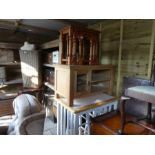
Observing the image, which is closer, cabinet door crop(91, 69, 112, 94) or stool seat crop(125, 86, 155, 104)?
stool seat crop(125, 86, 155, 104)

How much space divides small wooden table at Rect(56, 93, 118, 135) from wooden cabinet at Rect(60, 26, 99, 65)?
20.7 inches

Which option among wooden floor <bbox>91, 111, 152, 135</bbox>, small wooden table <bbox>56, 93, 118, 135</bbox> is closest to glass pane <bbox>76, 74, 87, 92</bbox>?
small wooden table <bbox>56, 93, 118, 135</bbox>

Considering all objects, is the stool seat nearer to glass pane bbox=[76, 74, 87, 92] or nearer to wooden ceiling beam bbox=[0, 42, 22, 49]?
glass pane bbox=[76, 74, 87, 92]

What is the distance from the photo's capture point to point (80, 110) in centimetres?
164

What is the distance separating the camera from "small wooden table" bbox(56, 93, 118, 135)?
67.1 inches

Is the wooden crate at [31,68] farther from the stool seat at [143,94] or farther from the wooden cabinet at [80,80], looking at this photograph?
the stool seat at [143,94]

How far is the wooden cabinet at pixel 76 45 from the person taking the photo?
1.77 meters

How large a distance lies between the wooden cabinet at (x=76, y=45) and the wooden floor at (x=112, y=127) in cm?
82

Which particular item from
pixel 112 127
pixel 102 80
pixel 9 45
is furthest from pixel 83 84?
pixel 9 45

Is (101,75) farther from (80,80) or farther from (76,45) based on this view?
(76,45)
